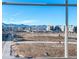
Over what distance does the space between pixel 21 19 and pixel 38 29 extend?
0.39 meters

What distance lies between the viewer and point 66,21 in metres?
3.25

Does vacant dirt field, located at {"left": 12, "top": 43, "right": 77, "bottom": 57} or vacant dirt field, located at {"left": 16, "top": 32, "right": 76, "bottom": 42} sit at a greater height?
vacant dirt field, located at {"left": 16, "top": 32, "right": 76, "bottom": 42}

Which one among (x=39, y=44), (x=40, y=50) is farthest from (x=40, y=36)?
(x=40, y=50)

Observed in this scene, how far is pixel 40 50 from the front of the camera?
10.5 ft

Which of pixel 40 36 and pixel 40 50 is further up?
pixel 40 36

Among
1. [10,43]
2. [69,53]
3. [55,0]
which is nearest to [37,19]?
[55,0]

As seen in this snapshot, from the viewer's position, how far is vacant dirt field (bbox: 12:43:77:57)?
10.2ft

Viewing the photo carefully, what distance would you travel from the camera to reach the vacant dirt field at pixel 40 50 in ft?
10.2

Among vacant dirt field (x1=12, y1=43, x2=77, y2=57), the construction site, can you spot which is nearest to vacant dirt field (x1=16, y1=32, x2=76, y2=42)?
the construction site

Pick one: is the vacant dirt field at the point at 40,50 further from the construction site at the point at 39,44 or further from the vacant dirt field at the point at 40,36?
the vacant dirt field at the point at 40,36

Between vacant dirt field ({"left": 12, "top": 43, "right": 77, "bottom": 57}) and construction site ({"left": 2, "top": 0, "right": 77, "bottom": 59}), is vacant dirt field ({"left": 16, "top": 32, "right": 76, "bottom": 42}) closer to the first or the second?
construction site ({"left": 2, "top": 0, "right": 77, "bottom": 59})

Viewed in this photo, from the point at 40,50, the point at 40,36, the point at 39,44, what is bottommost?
the point at 40,50

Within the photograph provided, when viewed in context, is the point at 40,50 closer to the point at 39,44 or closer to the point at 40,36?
the point at 39,44

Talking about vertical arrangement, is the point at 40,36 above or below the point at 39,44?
above
